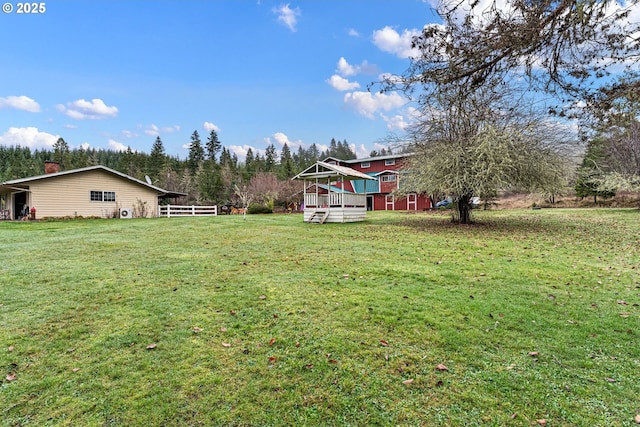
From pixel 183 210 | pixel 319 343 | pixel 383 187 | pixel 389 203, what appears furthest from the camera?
pixel 383 187

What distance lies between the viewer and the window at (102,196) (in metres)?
22.2

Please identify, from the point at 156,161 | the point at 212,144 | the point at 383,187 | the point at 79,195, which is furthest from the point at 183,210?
the point at 212,144

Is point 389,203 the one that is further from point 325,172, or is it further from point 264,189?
point 325,172

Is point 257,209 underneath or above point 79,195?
underneath

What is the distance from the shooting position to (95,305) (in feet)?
14.3

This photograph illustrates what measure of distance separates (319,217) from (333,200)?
129 cm

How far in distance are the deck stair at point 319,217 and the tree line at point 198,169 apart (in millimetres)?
13701

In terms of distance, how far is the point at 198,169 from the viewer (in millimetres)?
53594

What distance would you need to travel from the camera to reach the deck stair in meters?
17.2

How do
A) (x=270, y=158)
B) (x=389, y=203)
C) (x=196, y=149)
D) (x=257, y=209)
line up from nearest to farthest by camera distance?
→ (x=257, y=209) < (x=389, y=203) < (x=196, y=149) < (x=270, y=158)

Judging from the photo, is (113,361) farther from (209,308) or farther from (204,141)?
(204,141)

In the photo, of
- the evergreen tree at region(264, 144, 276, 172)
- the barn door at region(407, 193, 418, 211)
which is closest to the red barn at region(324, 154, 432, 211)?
the barn door at region(407, 193, 418, 211)

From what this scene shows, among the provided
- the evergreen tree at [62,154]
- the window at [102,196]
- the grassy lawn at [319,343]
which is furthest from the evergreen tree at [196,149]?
the grassy lawn at [319,343]

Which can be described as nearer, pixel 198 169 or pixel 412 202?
pixel 412 202
